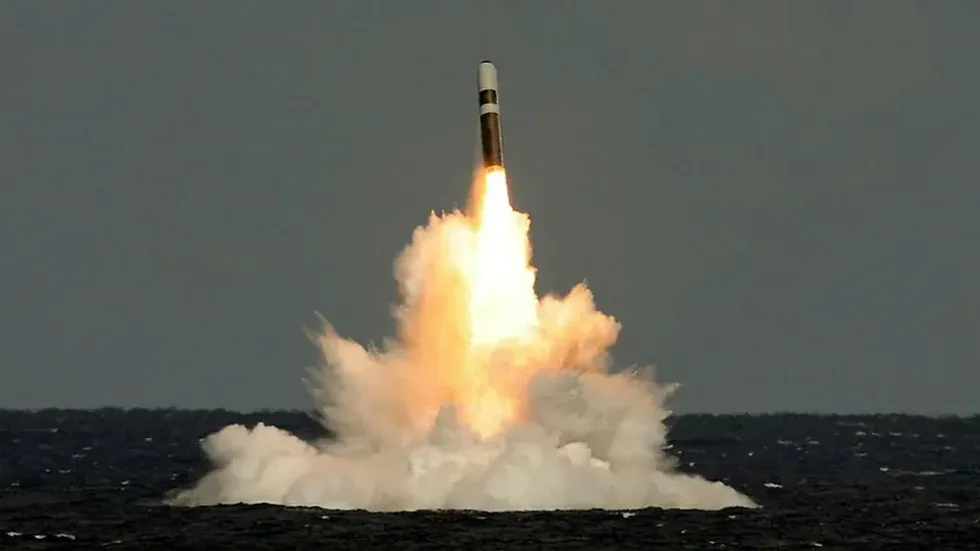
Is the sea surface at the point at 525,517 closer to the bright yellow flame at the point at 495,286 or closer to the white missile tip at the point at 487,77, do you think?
the bright yellow flame at the point at 495,286

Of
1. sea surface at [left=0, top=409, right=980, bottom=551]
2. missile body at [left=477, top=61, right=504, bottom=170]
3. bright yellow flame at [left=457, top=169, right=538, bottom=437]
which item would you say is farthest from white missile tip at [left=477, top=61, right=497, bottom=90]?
sea surface at [left=0, top=409, right=980, bottom=551]

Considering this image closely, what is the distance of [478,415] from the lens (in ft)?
235

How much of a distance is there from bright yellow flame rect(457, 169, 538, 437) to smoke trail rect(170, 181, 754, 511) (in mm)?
83

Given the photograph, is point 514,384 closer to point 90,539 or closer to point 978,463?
point 90,539

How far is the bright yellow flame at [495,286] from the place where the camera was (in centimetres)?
7325

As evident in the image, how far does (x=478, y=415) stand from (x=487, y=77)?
1352 centimetres

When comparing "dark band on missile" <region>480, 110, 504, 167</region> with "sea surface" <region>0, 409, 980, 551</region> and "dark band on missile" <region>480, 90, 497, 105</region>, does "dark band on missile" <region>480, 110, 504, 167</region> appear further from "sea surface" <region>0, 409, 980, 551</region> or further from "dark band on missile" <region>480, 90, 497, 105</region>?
"sea surface" <region>0, 409, 980, 551</region>

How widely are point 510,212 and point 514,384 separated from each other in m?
7.89

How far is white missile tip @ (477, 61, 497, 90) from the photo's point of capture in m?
72.9

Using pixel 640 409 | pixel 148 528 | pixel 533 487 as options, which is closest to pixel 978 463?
pixel 640 409

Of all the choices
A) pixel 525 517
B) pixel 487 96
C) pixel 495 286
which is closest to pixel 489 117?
pixel 487 96

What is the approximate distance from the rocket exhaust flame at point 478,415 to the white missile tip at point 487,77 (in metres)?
0.08

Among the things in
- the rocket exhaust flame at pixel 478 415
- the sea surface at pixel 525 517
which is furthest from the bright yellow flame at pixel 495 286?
the sea surface at pixel 525 517

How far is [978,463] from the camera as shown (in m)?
104
